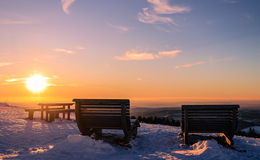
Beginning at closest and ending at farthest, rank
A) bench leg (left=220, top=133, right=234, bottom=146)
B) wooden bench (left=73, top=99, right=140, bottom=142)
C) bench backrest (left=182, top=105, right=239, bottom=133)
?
1. wooden bench (left=73, top=99, right=140, bottom=142)
2. bench backrest (left=182, top=105, right=239, bottom=133)
3. bench leg (left=220, top=133, right=234, bottom=146)

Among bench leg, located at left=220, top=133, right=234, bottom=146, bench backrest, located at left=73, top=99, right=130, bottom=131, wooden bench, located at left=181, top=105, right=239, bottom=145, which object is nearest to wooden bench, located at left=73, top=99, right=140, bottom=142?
bench backrest, located at left=73, top=99, right=130, bottom=131

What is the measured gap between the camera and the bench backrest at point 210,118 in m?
7.67

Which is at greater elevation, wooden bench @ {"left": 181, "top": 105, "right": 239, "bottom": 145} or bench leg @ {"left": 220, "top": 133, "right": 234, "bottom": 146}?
wooden bench @ {"left": 181, "top": 105, "right": 239, "bottom": 145}

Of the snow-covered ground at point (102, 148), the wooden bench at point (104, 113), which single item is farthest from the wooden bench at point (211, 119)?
the wooden bench at point (104, 113)

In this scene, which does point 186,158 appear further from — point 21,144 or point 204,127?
point 21,144

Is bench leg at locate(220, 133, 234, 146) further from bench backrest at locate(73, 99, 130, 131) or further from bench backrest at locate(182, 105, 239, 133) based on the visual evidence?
bench backrest at locate(73, 99, 130, 131)

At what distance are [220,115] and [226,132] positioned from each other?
71 cm

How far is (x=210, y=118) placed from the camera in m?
7.90

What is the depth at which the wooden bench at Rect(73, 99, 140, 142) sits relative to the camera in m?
7.51

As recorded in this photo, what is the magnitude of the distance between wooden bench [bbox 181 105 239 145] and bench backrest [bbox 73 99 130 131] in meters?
2.19

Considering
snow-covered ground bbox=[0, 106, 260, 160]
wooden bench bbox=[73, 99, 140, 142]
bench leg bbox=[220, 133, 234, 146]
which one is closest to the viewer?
snow-covered ground bbox=[0, 106, 260, 160]

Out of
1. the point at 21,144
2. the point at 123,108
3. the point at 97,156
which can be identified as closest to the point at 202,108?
the point at 123,108

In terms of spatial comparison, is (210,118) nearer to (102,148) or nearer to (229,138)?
(229,138)

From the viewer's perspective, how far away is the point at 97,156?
624 centimetres
